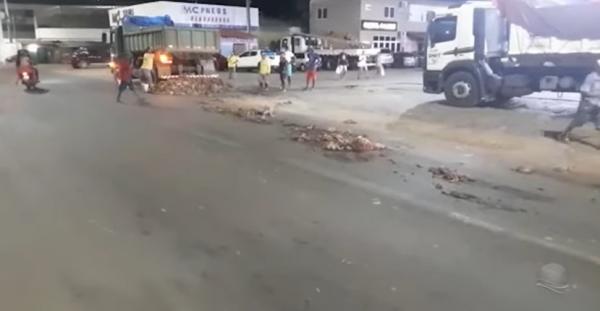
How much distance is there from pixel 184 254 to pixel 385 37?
49921mm

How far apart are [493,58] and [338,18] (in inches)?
1492

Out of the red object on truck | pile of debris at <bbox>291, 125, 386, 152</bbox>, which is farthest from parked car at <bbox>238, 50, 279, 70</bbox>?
pile of debris at <bbox>291, 125, 386, 152</bbox>

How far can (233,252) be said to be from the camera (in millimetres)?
4496

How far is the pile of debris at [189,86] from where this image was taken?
19.5 m

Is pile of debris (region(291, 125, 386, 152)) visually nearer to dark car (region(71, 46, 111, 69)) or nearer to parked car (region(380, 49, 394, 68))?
parked car (region(380, 49, 394, 68))

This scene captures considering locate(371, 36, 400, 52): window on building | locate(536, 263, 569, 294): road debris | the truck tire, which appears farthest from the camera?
locate(371, 36, 400, 52): window on building

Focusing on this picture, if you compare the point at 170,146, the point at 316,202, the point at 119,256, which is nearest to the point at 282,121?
the point at 170,146

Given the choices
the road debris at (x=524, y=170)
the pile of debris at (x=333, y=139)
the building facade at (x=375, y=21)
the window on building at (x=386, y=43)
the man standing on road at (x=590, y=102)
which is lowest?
the road debris at (x=524, y=170)

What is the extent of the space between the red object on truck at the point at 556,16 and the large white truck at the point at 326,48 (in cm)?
2528

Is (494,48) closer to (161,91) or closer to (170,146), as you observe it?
(170,146)

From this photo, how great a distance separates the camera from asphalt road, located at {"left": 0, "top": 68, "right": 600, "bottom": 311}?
12.1ft

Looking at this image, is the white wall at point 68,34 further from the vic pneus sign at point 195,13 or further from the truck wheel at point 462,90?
the truck wheel at point 462,90

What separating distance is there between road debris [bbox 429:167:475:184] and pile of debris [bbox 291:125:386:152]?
1693 mm

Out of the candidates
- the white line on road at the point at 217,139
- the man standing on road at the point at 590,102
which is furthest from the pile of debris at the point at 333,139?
the man standing on road at the point at 590,102
